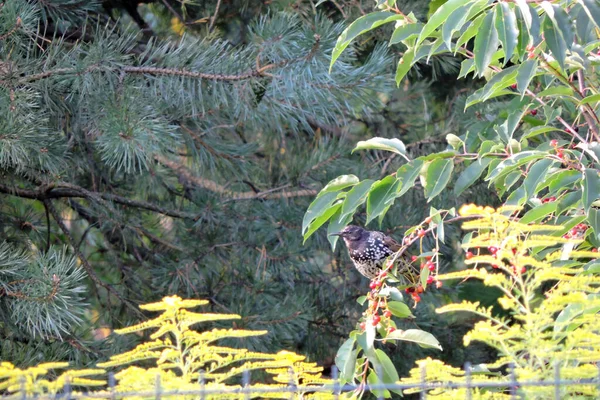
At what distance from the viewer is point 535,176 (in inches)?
77.0

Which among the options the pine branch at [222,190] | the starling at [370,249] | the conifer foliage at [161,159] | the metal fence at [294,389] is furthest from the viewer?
the pine branch at [222,190]

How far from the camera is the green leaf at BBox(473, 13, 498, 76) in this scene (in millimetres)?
1836

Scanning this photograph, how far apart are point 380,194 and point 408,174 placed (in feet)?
0.31

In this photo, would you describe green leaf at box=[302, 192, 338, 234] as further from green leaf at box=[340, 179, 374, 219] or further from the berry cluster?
the berry cluster

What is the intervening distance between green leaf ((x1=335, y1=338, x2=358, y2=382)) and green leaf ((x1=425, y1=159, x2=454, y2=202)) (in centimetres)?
40

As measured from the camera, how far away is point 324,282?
3791 mm

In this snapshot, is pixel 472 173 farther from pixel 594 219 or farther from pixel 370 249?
pixel 370 249

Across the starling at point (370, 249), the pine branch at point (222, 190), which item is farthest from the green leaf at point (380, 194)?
the pine branch at point (222, 190)

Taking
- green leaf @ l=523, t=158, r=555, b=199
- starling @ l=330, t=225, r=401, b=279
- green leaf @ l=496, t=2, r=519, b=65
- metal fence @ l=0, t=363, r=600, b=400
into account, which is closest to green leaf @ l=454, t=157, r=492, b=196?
green leaf @ l=523, t=158, r=555, b=199

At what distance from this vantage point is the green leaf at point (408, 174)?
2020mm

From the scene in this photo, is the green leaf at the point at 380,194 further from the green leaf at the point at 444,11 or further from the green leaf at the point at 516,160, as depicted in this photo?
the green leaf at the point at 444,11

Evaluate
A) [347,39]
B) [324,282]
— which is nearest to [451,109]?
[324,282]

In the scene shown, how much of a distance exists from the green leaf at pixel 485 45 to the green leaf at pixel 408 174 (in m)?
0.31

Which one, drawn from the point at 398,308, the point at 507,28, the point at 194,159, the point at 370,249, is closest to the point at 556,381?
the point at 398,308
